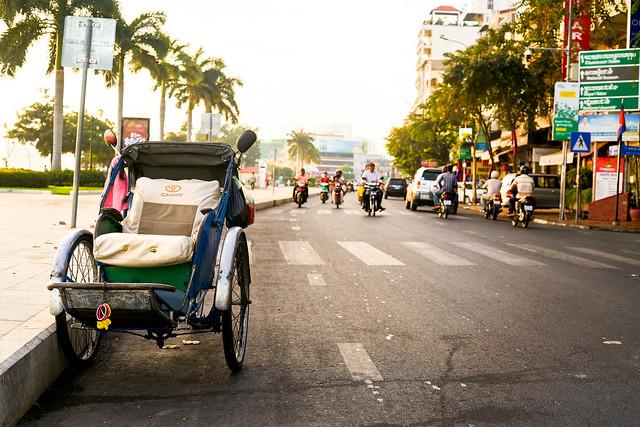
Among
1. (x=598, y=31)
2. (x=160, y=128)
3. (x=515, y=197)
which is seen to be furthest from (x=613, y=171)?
(x=160, y=128)

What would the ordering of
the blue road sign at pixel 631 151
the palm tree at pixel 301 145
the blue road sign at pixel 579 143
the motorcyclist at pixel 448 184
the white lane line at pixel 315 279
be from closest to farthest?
1. the white lane line at pixel 315 279
2. the blue road sign at pixel 631 151
3. the blue road sign at pixel 579 143
4. the motorcyclist at pixel 448 184
5. the palm tree at pixel 301 145

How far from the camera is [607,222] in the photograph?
1022 inches

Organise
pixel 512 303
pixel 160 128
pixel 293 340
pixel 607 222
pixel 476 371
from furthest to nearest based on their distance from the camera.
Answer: pixel 160 128 → pixel 607 222 → pixel 512 303 → pixel 293 340 → pixel 476 371

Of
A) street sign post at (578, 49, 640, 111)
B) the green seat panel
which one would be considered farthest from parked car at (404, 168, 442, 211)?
the green seat panel

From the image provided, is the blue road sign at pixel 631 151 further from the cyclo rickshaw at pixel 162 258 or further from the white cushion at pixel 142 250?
the white cushion at pixel 142 250

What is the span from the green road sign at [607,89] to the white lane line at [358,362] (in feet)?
76.0

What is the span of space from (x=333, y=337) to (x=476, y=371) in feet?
4.45

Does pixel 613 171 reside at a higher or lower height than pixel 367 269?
higher

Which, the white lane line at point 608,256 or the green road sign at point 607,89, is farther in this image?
the green road sign at point 607,89

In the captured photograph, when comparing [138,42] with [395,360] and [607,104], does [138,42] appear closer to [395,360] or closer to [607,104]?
[607,104]

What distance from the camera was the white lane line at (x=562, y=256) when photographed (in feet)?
39.4

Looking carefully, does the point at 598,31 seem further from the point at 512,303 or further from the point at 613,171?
the point at 512,303

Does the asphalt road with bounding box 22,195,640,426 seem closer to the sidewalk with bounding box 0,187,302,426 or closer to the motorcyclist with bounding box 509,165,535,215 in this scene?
the sidewalk with bounding box 0,187,302,426

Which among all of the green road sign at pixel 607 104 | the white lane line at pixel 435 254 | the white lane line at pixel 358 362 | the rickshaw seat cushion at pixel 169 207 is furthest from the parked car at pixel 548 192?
the rickshaw seat cushion at pixel 169 207
